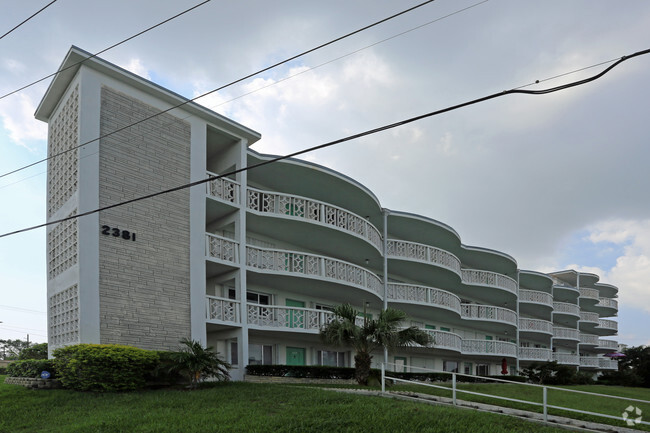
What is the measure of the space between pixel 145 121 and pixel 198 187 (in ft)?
10.1

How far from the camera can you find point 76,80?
2044 cm

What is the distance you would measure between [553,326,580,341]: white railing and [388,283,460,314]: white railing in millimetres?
20792

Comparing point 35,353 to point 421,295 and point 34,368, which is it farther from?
point 421,295

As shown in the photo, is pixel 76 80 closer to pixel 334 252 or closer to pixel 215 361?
pixel 215 361

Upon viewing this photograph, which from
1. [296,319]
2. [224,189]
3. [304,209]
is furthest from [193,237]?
[296,319]

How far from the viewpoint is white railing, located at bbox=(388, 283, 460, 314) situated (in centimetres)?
3164

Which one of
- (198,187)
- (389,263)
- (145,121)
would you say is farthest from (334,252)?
(145,121)

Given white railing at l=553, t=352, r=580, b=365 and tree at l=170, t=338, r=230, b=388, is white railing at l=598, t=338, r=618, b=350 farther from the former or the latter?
tree at l=170, t=338, r=230, b=388

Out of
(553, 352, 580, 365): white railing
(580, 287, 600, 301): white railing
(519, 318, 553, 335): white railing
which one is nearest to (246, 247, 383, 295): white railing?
(519, 318, 553, 335): white railing

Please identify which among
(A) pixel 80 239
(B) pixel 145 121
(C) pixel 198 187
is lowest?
(A) pixel 80 239

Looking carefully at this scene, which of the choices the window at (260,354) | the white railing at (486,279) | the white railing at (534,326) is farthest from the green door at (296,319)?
the white railing at (534,326)

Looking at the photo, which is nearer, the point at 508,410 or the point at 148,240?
the point at 508,410

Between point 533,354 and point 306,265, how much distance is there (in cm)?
2665

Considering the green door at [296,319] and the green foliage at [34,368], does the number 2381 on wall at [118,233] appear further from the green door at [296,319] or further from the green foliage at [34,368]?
the green door at [296,319]
